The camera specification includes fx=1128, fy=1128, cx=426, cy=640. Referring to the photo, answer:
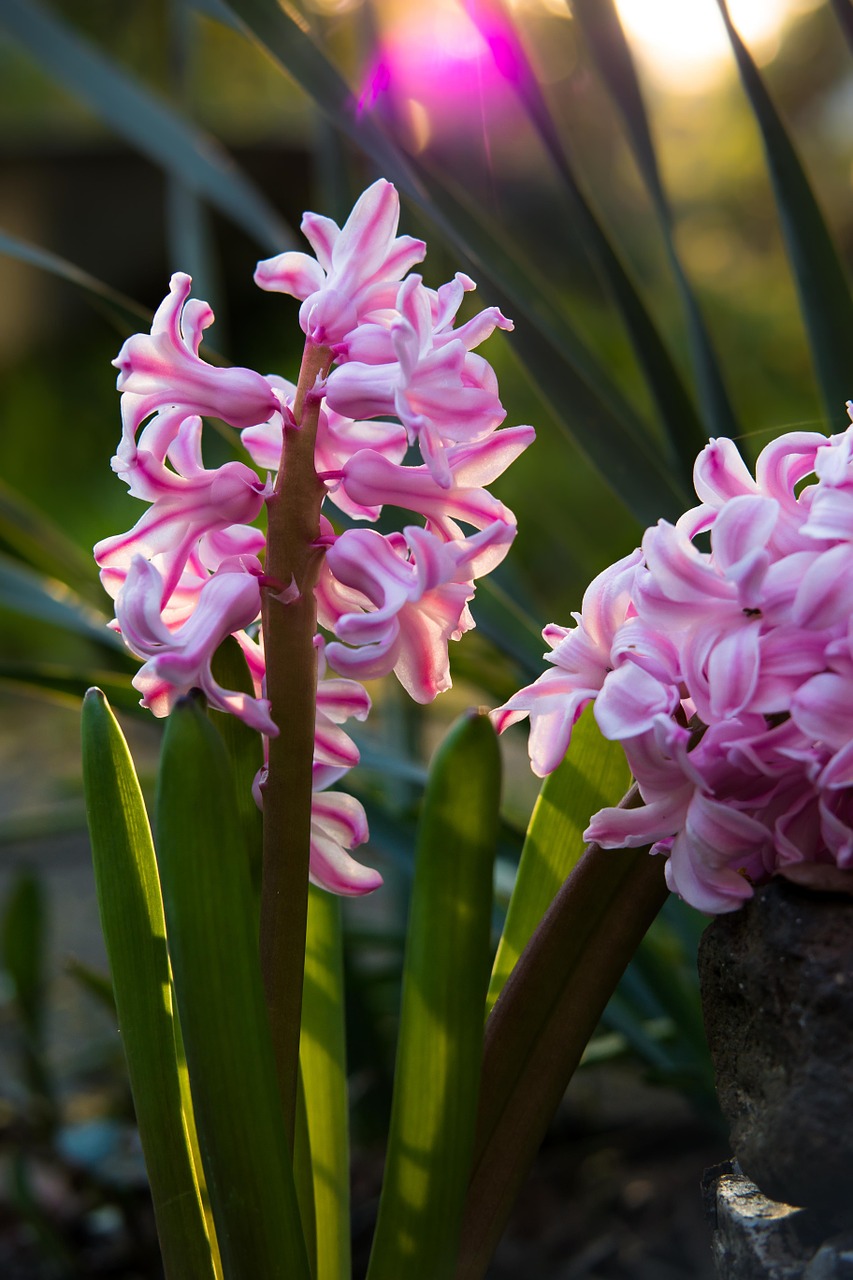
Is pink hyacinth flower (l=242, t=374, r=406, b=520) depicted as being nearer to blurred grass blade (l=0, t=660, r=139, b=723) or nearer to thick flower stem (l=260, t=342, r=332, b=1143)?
thick flower stem (l=260, t=342, r=332, b=1143)

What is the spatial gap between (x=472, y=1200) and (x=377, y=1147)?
2.57ft

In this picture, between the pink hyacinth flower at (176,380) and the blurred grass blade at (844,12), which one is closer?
the pink hyacinth flower at (176,380)

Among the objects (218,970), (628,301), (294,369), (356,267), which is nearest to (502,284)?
(628,301)

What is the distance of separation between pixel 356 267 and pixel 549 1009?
0.31 m

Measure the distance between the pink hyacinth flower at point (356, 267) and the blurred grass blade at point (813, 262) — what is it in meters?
0.29

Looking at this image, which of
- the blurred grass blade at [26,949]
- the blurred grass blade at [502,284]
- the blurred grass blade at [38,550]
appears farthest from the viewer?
the blurred grass blade at [26,949]

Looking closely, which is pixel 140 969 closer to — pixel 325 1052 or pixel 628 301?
pixel 325 1052

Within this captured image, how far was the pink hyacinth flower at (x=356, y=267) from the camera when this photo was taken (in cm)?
44

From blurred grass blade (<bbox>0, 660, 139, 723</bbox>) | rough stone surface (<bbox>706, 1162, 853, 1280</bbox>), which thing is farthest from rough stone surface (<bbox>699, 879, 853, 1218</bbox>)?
blurred grass blade (<bbox>0, 660, 139, 723</bbox>)

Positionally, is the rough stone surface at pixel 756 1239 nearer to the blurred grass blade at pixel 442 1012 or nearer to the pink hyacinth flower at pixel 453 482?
the blurred grass blade at pixel 442 1012

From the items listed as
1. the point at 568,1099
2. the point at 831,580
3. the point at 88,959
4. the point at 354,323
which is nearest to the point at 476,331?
the point at 354,323

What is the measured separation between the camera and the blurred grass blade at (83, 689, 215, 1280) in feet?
1.51

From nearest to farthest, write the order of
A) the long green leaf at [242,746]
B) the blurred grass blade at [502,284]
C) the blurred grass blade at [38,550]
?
the long green leaf at [242,746], the blurred grass blade at [502,284], the blurred grass blade at [38,550]

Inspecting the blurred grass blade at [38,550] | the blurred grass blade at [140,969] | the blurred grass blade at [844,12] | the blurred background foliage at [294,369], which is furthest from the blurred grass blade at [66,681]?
the blurred grass blade at [844,12]
